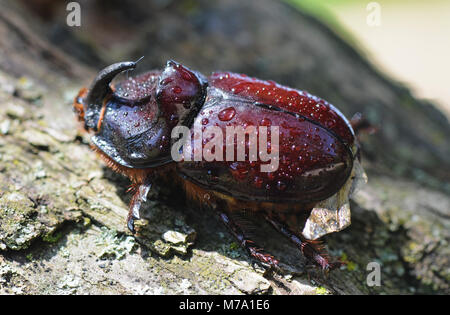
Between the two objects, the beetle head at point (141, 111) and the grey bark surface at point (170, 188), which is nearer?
the grey bark surface at point (170, 188)

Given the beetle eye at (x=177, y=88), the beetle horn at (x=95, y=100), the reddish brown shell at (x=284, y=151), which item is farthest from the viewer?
the beetle horn at (x=95, y=100)

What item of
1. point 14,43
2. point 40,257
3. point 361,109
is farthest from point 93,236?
point 361,109

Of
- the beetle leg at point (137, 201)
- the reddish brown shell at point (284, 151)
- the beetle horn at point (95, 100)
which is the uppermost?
the beetle horn at point (95, 100)

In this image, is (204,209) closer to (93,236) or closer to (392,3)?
(93,236)

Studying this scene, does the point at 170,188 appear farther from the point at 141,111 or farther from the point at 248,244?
the point at 248,244

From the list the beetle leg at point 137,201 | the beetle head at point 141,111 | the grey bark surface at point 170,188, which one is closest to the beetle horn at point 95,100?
the beetle head at point 141,111

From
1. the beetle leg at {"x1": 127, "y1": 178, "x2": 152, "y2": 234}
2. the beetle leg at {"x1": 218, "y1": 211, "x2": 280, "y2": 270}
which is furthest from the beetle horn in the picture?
the beetle leg at {"x1": 218, "y1": 211, "x2": 280, "y2": 270}

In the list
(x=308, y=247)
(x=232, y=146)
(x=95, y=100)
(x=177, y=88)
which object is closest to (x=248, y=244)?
(x=308, y=247)

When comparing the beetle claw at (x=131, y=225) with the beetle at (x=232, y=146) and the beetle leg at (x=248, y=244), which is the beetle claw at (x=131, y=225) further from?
the beetle leg at (x=248, y=244)
